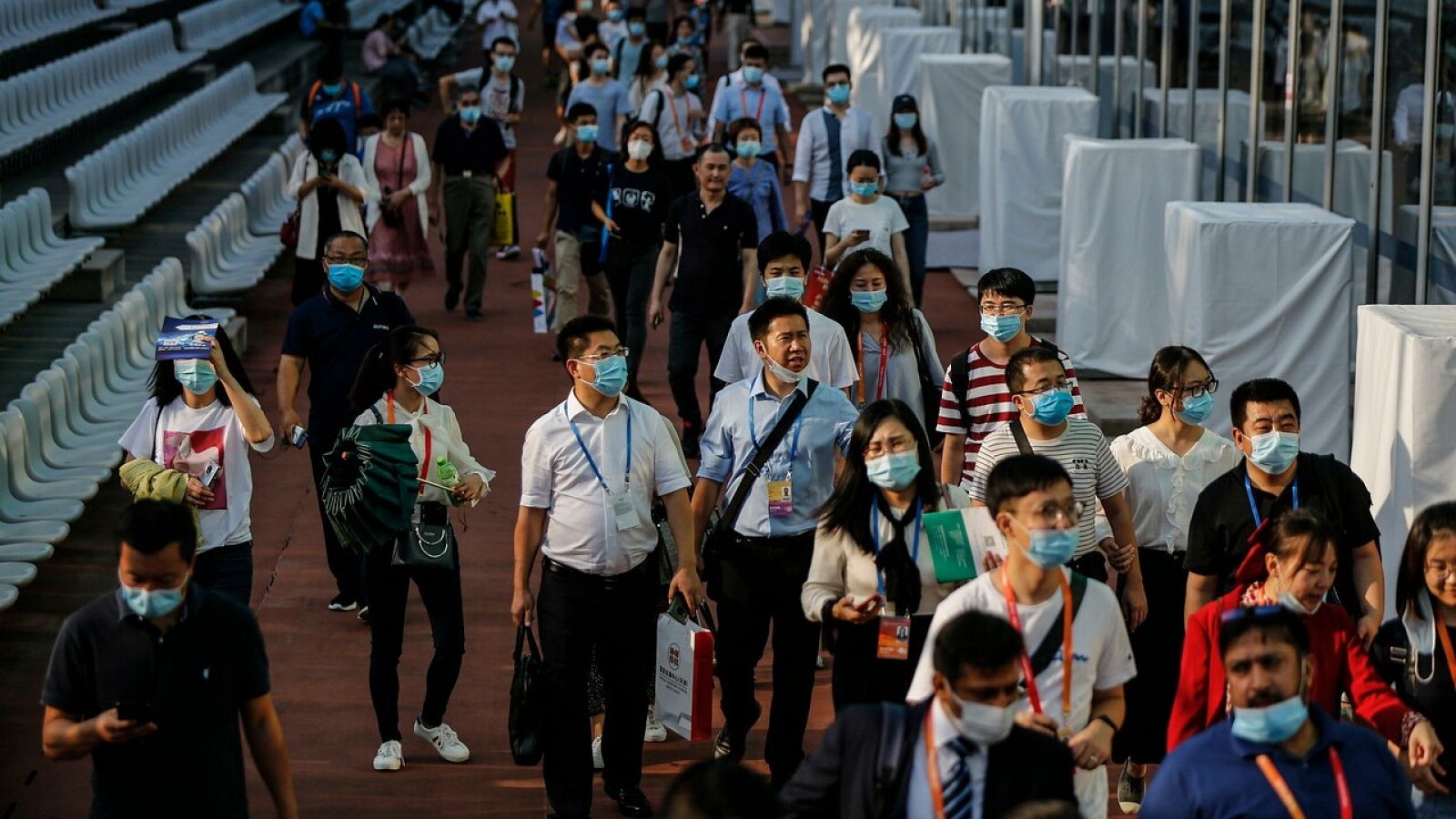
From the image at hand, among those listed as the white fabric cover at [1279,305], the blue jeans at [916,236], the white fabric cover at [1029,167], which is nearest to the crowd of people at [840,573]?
the white fabric cover at [1279,305]

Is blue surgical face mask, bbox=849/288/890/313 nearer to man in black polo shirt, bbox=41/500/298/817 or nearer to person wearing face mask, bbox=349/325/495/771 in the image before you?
person wearing face mask, bbox=349/325/495/771

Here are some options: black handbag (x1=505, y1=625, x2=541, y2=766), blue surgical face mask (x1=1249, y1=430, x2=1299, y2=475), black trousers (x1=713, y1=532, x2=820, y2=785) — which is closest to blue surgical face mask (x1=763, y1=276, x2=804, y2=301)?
black trousers (x1=713, y1=532, x2=820, y2=785)

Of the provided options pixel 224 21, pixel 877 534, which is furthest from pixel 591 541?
pixel 224 21

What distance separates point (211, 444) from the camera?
7527 mm

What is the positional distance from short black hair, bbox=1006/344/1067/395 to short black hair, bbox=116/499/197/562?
315 centimetres

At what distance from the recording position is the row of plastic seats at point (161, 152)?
1703 centimetres

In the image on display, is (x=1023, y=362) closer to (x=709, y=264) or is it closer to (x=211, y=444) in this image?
(x=211, y=444)

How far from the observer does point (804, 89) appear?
1286 inches

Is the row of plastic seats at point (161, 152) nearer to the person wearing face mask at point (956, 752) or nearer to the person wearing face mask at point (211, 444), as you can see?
the person wearing face mask at point (211, 444)

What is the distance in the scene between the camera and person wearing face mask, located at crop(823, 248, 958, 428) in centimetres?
895

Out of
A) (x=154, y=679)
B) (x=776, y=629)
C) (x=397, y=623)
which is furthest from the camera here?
(x=397, y=623)

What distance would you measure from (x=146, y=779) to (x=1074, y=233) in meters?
9.70

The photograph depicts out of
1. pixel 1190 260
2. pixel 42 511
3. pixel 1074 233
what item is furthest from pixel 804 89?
pixel 42 511

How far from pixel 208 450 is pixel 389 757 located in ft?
4.64
